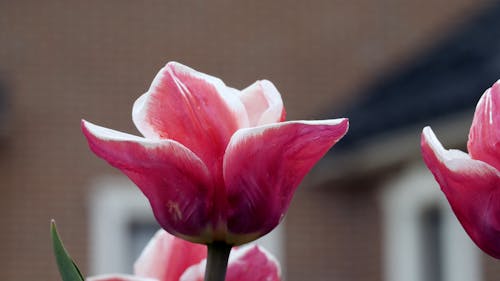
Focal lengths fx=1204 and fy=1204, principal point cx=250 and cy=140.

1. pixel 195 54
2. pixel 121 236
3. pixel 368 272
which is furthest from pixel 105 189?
pixel 368 272

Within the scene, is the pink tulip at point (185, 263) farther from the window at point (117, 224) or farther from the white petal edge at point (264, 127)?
the window at point (117, 224)

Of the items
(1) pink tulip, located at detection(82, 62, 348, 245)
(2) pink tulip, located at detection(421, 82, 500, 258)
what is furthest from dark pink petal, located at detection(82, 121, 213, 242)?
(2) pink tulip, located at detection(421, 82, 500, 258)

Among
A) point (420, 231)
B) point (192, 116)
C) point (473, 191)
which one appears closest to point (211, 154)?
point (192, 116)

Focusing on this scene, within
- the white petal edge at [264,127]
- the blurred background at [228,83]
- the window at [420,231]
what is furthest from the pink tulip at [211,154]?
the blurred background at [228,83]

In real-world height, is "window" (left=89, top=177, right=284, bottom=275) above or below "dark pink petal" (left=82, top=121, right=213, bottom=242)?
below

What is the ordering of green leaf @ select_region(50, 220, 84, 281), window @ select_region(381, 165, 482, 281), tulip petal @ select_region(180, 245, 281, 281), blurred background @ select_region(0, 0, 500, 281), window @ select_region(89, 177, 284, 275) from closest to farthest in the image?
green leaf @ select_region(50, 220, 84, 281)
tulip petal @ select_region(180, 245, 281, 281)
window @ select_region(381, 165, 482, 281)
blurred background @ select_region(0, 0, 500, 281)
window @ select_region(89, 177, 284, 275)

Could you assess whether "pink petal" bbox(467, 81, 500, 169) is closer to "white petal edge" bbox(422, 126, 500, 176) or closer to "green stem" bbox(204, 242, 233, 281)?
"white petal edge" bbox(422, 126, 500, 176)

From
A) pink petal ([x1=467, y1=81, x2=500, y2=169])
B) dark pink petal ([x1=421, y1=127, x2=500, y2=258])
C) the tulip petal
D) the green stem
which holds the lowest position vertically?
the tulip petal
